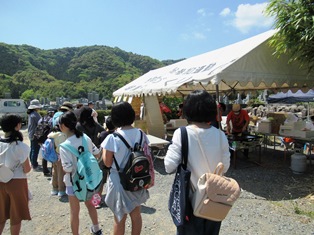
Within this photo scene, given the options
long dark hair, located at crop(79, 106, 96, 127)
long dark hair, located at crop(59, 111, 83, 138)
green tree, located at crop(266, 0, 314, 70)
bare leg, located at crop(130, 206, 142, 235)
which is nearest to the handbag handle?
bare leg, located at crop(130, 206, 142, 235)

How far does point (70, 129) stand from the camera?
2.82 metres

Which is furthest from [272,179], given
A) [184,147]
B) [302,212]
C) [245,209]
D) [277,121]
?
[184,147]

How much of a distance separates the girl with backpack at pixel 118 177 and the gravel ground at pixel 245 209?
3.58 feet

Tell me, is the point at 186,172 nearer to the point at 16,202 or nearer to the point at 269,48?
the point at 16,202

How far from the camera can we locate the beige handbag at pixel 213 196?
1701mm

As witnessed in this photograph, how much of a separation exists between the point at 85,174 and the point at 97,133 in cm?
158

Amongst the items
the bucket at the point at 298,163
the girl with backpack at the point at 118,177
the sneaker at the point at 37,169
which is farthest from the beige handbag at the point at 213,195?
the sneaker at the point at 37,169

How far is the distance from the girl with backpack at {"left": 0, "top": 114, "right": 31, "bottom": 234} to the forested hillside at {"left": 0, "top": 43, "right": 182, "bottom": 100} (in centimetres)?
4926

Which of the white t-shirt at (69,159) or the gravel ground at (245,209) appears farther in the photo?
the gravel ground at (245,209)

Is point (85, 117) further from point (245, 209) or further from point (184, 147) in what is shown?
point (245, 209)

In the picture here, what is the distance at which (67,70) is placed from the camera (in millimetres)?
77812

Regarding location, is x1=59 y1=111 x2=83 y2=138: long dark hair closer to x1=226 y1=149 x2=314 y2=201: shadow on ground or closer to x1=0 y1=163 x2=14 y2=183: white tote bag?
x1=0 y1=163 x2=14 y2=183: white tote bag

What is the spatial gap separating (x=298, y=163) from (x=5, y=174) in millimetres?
5538

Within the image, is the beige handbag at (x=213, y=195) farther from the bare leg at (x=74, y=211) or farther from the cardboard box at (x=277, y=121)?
the cardboard box at (x=277, y=121)
